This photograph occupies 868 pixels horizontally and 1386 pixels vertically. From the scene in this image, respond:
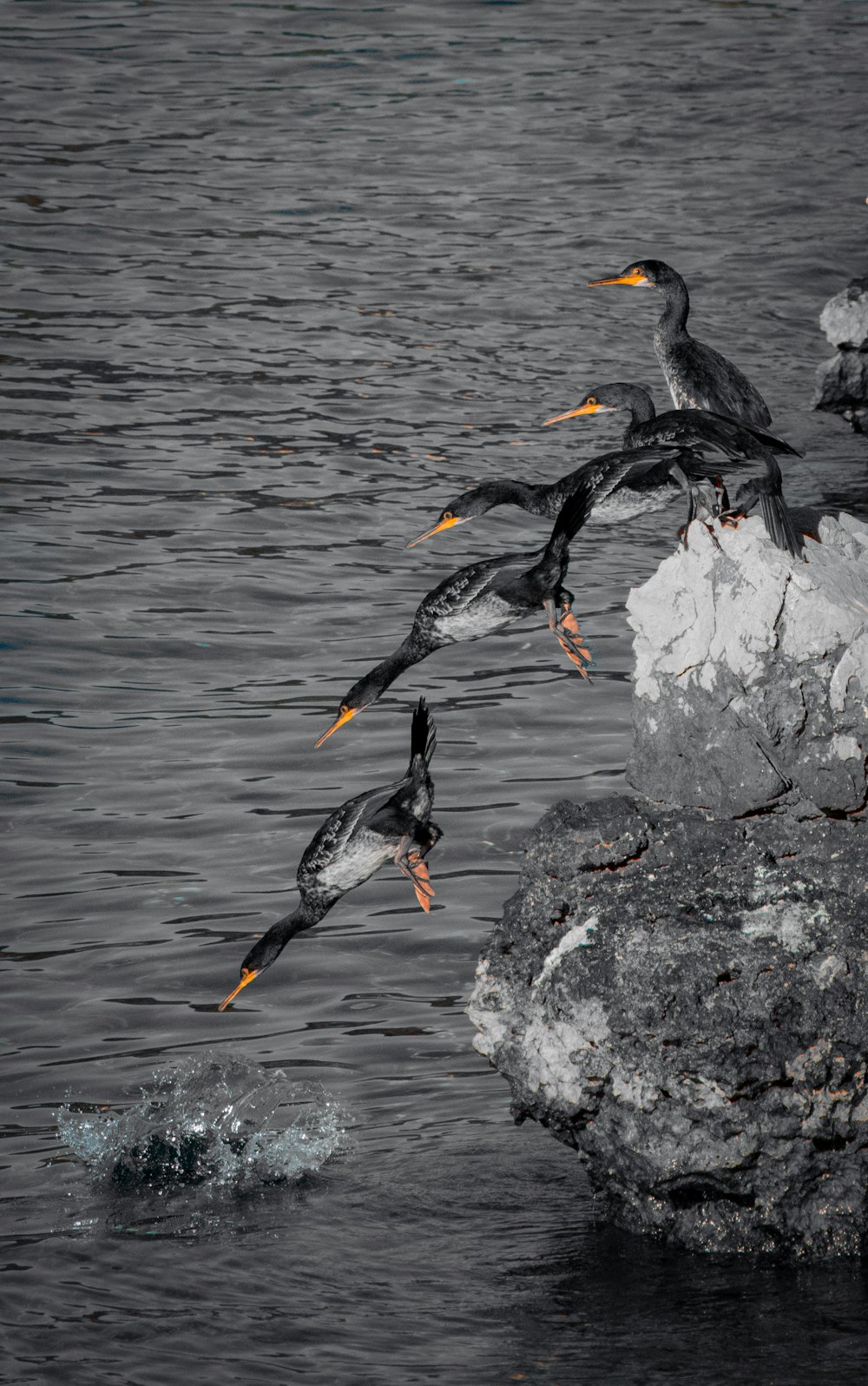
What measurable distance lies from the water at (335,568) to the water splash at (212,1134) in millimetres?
73

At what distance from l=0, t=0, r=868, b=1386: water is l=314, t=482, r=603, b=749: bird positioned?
1.60 m

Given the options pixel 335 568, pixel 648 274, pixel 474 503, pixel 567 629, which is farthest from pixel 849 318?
pixel 567 629

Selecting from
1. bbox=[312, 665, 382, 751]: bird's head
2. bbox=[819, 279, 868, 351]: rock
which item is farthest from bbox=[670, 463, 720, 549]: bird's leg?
bbox=[819, 279, 868, 351]: rock

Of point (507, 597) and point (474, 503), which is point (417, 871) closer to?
point (507, 597)

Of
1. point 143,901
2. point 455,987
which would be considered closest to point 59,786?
point 143,901

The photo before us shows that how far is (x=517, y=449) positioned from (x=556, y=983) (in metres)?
9.86

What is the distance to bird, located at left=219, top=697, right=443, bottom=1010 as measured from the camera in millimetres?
5602

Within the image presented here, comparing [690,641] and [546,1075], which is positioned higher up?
[690,641]

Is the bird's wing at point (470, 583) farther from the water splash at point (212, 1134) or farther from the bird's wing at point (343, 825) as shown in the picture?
the water splash at point (212, 1134)

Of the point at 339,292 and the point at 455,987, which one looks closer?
the point at 455,987

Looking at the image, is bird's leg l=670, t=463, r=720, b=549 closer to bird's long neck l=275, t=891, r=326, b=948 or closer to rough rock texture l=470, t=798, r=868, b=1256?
rough rock texture l=470, t=798, r=868, b=1256

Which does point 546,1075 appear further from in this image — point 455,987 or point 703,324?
point 703,324

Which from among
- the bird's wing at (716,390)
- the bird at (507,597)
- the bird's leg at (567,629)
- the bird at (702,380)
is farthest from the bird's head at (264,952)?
the bird's wing at (716,390)

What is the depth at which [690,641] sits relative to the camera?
512 cm
